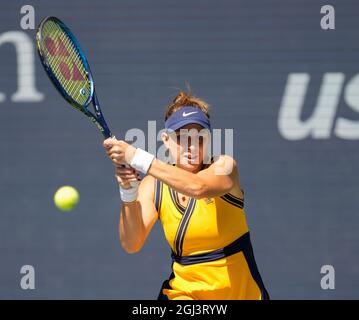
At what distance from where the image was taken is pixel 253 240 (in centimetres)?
609

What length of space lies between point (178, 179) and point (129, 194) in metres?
0.31

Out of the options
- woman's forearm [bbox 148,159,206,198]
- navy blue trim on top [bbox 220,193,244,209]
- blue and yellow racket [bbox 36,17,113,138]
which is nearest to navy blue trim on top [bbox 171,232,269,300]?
navy blue trim on top [bbox 220,193,244,209]

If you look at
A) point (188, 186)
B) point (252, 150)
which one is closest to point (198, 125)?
point (188, 186)

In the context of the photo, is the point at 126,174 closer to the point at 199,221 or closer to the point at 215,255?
the point at 199,221

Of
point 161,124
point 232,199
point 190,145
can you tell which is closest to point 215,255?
point 232,199

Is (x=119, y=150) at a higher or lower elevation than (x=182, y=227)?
higher

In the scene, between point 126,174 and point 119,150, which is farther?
point 126,174

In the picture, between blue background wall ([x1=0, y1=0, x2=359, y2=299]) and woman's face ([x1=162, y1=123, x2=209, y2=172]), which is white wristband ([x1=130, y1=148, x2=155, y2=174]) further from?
blue background wall ([x1=0, y1=0, x2=359, y2=299])

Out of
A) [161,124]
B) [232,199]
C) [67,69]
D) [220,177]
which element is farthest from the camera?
[161,124]

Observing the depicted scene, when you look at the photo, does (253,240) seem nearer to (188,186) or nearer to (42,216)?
(42,216)

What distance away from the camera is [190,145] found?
13.3 feet

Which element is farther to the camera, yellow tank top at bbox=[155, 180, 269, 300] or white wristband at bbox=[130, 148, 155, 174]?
yellow tank top at bbox=[155, 180, 269, 300]

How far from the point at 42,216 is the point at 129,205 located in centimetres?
218

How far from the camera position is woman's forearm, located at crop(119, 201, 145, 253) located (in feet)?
13.6
